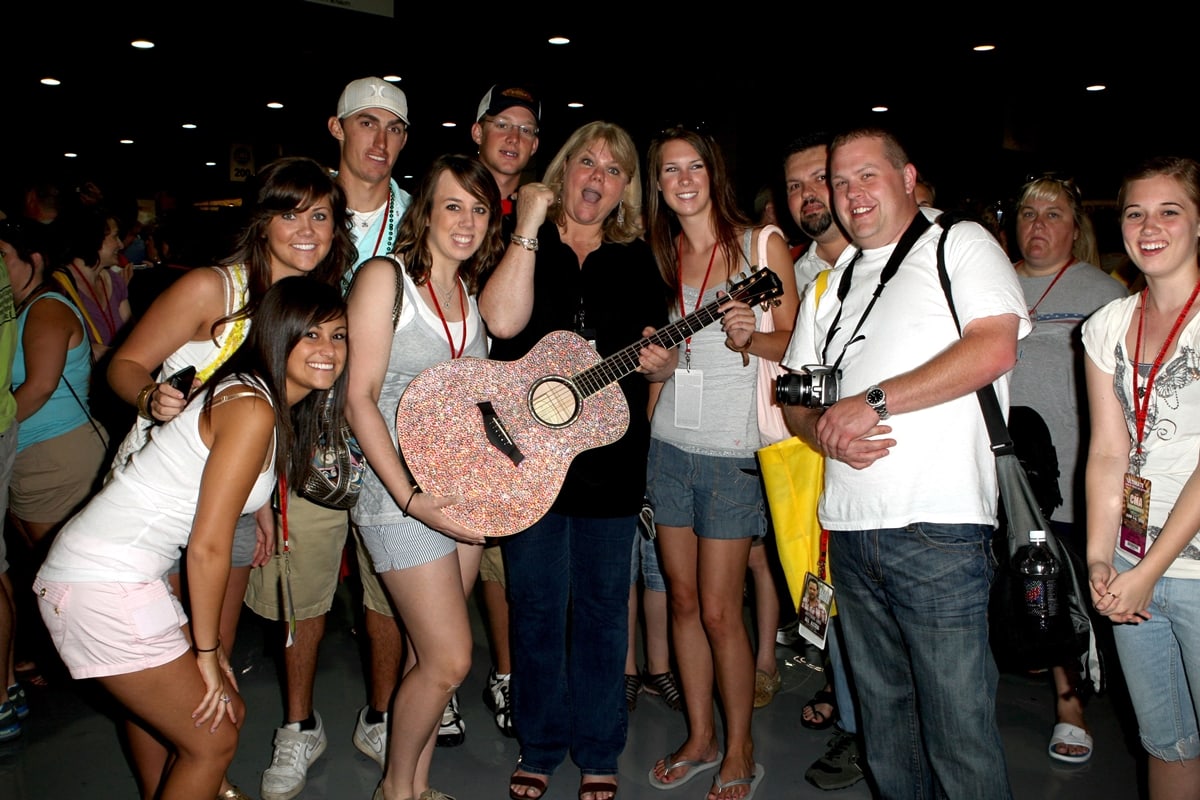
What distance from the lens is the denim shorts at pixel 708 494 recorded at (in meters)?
2.71

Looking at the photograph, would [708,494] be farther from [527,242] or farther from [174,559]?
[174,559]

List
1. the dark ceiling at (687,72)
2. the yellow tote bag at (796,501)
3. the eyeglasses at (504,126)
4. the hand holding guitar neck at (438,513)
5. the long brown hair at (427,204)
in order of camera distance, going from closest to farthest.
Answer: the hand holding guitar neck at (438,513) → the long brown hair at (427,204) → the yellow tote bag at (796,501) → the eyeglasses at (504,126) → the dark ceiling at (687,72)

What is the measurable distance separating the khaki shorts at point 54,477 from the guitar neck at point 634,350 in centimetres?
232

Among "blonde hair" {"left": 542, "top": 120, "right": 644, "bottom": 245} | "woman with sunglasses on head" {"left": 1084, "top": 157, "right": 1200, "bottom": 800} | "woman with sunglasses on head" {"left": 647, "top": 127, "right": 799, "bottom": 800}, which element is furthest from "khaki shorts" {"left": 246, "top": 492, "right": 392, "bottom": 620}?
"woman with sunglasses on head" {"left": 1084, "top": 157, "right": 1200, "bottom": 800}

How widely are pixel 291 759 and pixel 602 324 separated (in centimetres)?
181

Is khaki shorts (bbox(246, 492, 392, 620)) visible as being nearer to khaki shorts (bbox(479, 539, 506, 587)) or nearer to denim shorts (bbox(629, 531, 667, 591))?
khaki shorts (bbox(479, 539, 506, 587))

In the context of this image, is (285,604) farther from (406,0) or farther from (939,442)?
(406,0)

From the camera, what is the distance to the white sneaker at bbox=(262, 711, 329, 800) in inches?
111

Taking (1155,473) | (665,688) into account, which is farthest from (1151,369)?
(665,688)

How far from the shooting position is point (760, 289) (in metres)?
2.58

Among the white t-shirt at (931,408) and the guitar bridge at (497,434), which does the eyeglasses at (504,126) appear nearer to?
the guitar bridge at (497,434)

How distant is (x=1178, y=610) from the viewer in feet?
6.66

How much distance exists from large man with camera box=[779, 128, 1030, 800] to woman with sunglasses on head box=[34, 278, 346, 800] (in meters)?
1.33

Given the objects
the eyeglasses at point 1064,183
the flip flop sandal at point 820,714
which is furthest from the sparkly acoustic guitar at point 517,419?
the eyeglasses at point 1064,183
